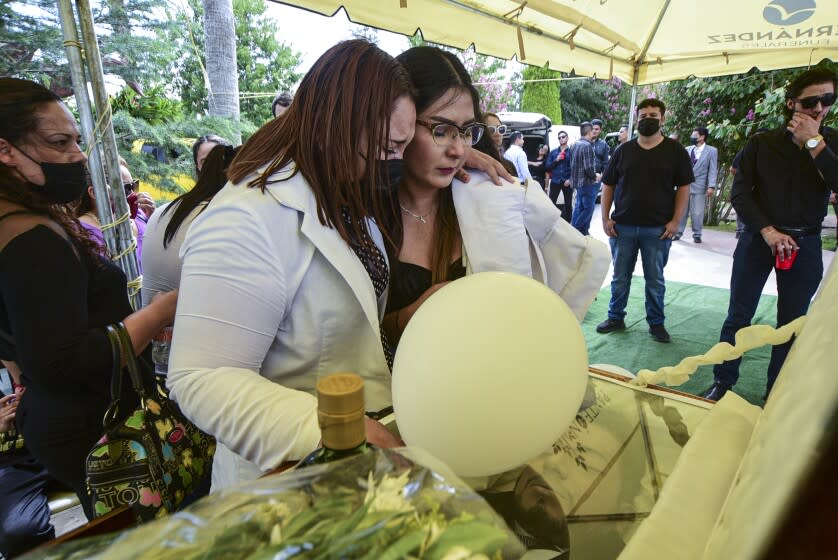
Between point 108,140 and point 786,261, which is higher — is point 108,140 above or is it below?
above

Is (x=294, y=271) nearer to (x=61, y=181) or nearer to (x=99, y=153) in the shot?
(x=61, y=181)

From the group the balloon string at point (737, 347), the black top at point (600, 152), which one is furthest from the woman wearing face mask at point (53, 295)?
the black top at point (600, 152)

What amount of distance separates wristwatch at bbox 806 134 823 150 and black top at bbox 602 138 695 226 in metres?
1.28

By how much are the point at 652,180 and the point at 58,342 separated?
150 inches

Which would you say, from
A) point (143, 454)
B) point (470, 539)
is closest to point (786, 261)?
point (470, 539)

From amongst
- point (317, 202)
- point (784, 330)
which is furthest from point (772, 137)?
point (317, 202)

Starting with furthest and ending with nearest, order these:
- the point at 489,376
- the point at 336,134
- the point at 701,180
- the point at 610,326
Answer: the point at 701,180
the point at 610,326
the point at 336,134
the point at 489,376

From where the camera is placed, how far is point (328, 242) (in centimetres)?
86

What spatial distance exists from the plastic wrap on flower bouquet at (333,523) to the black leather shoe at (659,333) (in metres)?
4.01

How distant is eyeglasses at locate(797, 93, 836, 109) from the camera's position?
2.21 meters

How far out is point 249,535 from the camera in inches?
12.9

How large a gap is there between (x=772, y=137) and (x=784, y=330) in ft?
8.14

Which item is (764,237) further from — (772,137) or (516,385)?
(516,385)

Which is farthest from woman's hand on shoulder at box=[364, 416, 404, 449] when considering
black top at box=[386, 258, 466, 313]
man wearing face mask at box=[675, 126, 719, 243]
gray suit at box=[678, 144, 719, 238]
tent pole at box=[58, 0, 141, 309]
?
gray suit at box=[678, 144, 719, 238]
